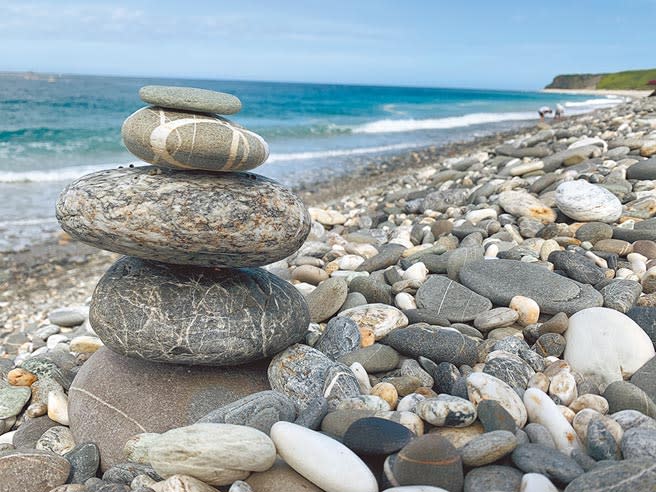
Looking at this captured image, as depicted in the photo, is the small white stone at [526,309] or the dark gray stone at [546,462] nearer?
the dark gray stone at [546,462]

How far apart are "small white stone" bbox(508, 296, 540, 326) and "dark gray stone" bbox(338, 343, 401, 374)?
113cm

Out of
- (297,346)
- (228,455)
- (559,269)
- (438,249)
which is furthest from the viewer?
(438,249)

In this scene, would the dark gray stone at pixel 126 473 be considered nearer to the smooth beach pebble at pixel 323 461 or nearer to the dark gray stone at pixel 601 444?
the smooth beach pebble at pixel 323 461

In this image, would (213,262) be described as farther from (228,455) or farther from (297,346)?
(228,455)

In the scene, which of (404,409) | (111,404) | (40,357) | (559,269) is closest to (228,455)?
(404,409)

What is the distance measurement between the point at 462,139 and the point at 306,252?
873 inches

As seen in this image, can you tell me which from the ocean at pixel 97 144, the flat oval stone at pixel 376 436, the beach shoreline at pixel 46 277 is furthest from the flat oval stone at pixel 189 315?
the ocean at pixel 97 144

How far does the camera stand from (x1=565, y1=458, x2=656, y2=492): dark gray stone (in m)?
2.41

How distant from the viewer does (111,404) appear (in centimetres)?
390

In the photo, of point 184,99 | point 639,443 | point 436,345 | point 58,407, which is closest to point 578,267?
point 436,345

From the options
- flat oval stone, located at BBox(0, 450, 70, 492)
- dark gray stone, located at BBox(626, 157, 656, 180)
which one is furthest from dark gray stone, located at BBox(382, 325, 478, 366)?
dark gray stone, located at BBox(626, 157, 656, 180)

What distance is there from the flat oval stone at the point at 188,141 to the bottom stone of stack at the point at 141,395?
1.43 meters

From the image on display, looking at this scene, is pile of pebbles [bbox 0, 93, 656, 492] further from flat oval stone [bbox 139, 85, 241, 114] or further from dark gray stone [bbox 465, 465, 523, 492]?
flat oval stone [bbox 139, 85, 241, 114]

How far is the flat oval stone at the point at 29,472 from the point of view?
322 centimetres
